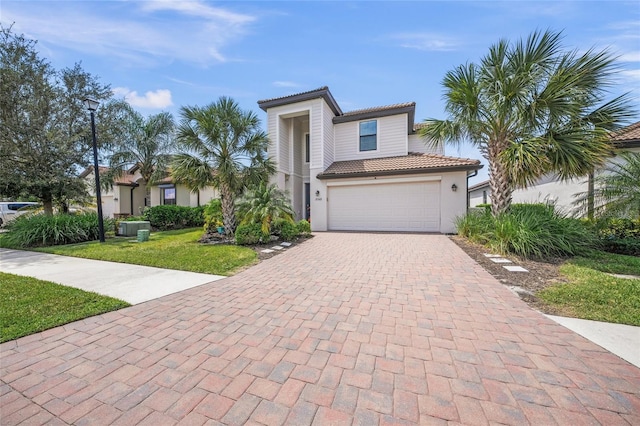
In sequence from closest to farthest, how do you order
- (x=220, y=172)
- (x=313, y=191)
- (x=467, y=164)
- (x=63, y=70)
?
(x=220, y=172)
(x=467, y=164)
(x=63, y=70)
(x=313, y=191)

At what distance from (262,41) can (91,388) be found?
9.23 m

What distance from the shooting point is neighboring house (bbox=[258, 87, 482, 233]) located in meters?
11.6

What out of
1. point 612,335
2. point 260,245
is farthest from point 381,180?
point 612,335

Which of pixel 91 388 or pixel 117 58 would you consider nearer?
pixel 91 388

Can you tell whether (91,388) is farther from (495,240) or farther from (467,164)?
(467,164)

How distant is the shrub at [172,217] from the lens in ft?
46.9

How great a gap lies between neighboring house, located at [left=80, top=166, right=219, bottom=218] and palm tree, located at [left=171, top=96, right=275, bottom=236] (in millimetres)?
8602

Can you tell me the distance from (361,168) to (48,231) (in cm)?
1319

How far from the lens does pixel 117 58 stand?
26.6 ft

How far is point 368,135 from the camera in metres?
14.2

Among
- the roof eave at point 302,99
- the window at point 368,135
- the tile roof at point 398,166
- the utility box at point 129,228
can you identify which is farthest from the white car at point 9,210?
the window at point 368,135

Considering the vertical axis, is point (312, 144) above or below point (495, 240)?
above

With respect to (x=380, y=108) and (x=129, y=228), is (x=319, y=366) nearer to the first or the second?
(x=129, y=228)

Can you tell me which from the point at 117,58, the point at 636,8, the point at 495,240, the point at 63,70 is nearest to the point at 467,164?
the point at 495,240
